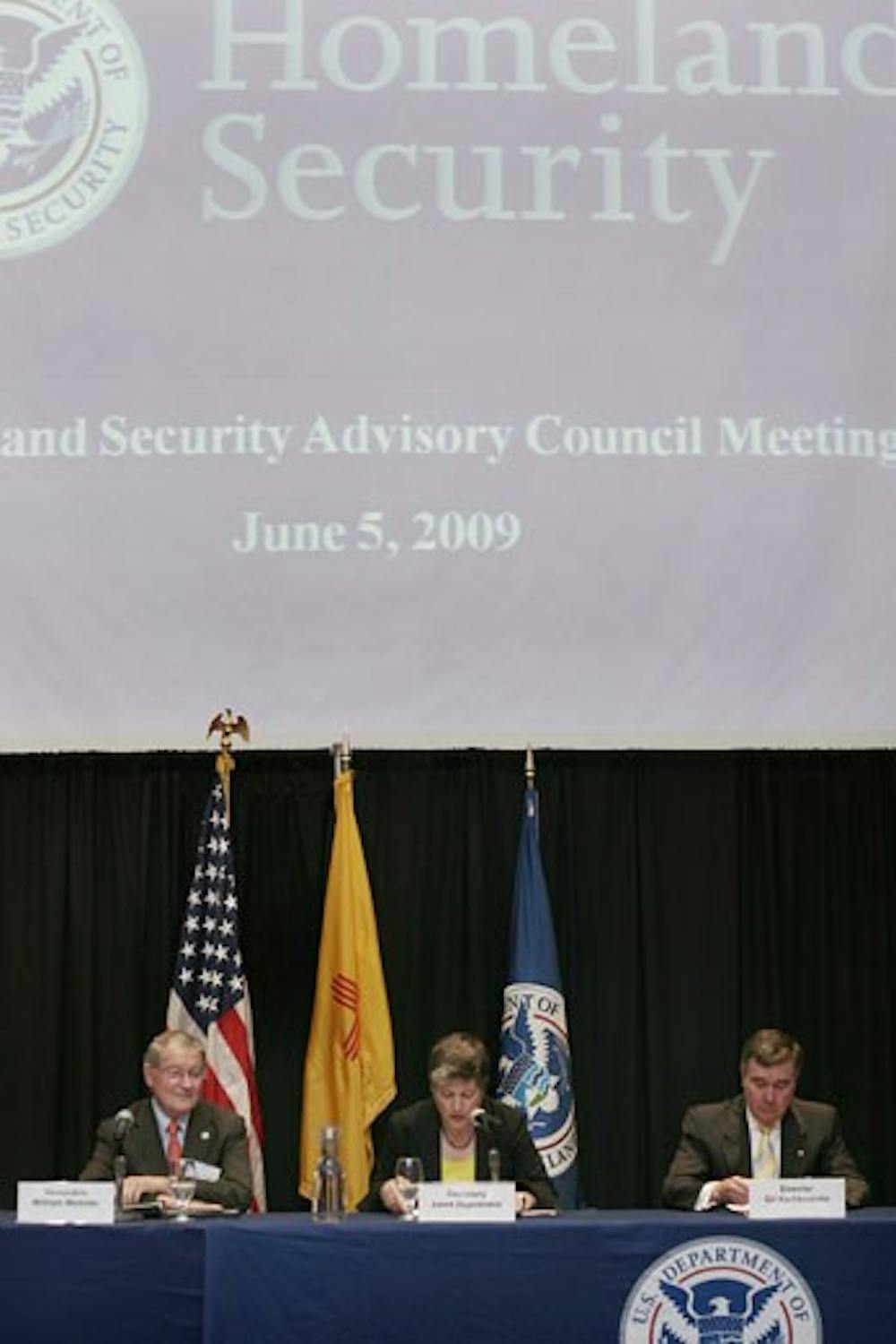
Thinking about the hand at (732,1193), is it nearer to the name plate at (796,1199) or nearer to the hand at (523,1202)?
the name plate at (796,1199)

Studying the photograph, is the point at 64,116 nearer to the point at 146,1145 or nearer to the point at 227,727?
the point at 227,727

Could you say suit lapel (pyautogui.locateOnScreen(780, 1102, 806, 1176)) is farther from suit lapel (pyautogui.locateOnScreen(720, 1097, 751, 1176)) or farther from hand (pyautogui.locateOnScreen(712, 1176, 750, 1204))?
hand (pyautogui.locateOnScreen(712, 1176, 750, 1204))

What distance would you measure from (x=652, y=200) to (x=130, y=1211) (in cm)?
318

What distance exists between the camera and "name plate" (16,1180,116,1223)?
4.81 m

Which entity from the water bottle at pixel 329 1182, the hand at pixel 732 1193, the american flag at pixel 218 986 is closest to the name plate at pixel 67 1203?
the water bottle at pixel 329 1182

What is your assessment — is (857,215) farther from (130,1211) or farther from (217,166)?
(130,1211)

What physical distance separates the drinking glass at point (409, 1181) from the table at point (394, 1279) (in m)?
0.27

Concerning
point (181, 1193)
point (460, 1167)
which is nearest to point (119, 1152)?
point (181, 1193)

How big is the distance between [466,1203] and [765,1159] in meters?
1.23

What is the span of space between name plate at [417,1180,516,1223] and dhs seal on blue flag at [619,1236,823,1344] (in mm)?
342

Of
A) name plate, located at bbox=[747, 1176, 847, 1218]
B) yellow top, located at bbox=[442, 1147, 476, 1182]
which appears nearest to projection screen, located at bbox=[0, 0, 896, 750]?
yellow top, located at bbox=[442, 1147, 476, 1182]

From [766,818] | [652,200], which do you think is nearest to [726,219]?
[652,200]

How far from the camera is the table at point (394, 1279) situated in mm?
4691

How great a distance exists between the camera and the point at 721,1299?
15.3 feet
